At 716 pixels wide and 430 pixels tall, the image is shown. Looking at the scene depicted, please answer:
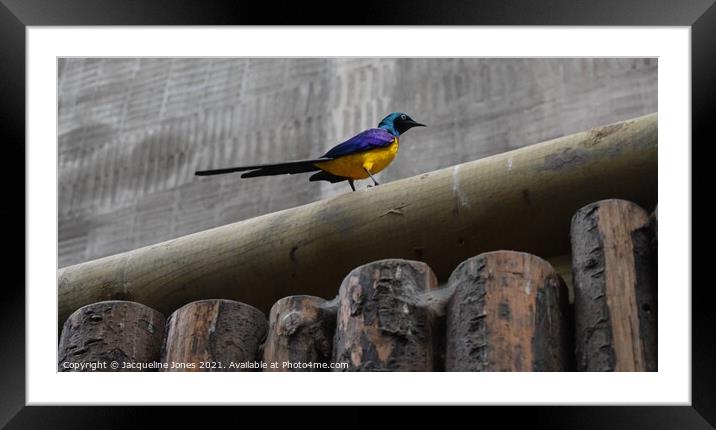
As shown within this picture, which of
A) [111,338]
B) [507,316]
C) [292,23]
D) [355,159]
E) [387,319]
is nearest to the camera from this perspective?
[507,316]

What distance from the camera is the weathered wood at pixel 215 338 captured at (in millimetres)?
4379

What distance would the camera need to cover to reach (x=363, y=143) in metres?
5.39

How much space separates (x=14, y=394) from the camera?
4270mm

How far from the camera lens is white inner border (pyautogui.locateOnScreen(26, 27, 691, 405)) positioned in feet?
A: 13.2

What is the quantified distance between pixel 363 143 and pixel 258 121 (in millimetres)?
2239

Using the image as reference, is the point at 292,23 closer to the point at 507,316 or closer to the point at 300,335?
the point at 300,335

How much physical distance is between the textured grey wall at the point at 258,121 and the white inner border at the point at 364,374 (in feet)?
7.33

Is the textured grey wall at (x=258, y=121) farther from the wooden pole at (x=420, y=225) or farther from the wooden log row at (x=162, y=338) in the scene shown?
the wooden log row at (x=162, y=338)

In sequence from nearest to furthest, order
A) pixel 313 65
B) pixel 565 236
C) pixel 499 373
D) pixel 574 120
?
pixel 499 373, pixel 565 236, pixel 574 120, pixel 313 65

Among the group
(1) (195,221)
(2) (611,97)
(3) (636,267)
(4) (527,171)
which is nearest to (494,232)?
(4) (527,171)

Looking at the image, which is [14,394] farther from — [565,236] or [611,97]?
[611,97]

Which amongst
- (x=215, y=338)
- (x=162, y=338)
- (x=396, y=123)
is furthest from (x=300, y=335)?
(x=396, y=123)

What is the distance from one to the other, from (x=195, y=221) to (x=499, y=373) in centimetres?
367

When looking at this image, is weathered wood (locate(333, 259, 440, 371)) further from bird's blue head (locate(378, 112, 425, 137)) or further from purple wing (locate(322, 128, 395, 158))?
bird's blue head (locate(378, 112, 425, 137))
